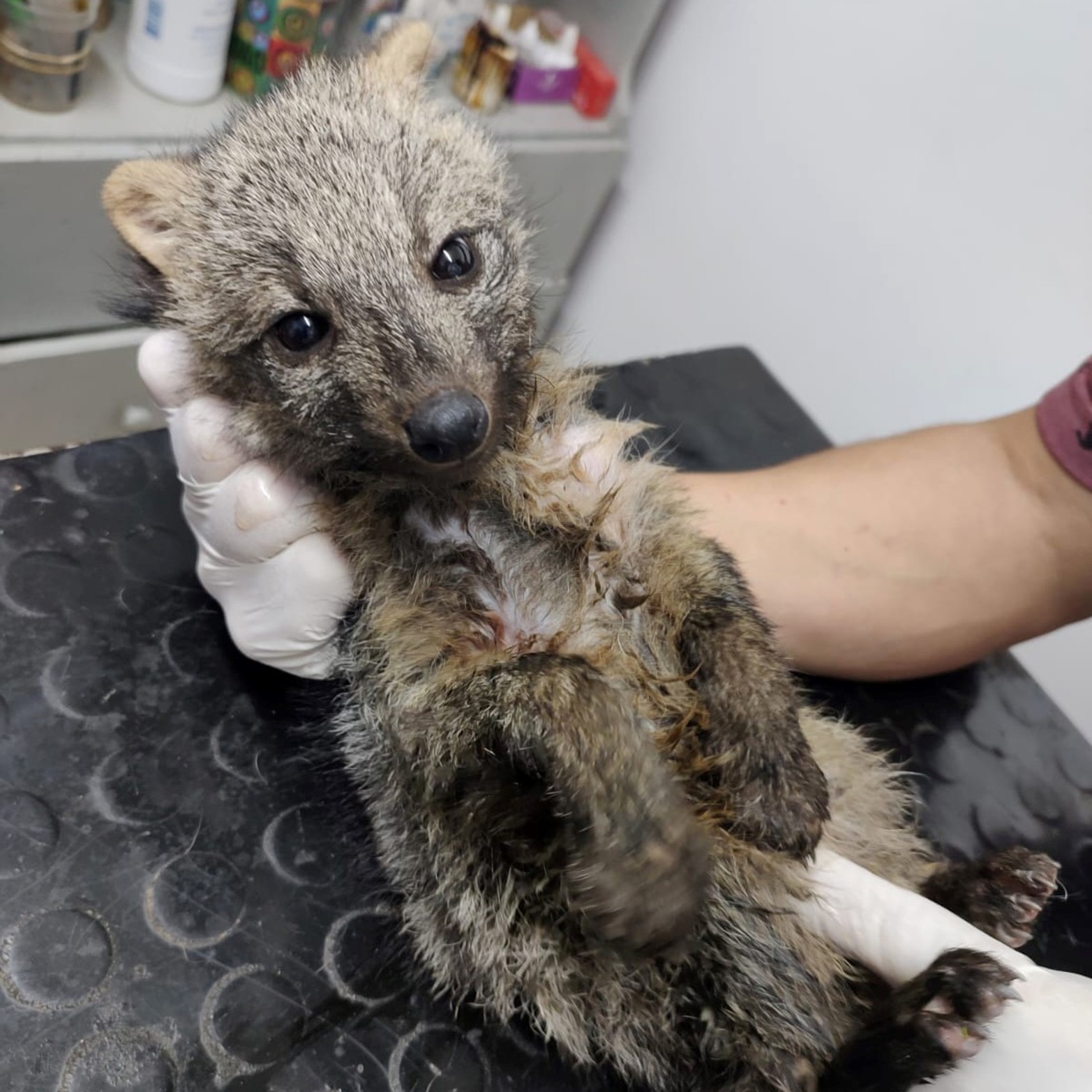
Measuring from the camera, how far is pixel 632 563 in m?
1.36

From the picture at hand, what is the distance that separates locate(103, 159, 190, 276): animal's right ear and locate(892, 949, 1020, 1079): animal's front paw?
1435 mm

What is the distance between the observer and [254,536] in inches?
52.1

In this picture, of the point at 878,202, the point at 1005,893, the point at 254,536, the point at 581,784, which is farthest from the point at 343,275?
the point at 878,202

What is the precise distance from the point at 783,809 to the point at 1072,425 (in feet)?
3.49

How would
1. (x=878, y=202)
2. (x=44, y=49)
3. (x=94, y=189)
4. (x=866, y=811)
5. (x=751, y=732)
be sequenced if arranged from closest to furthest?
(x=751, y=732) → (x=866, y=811) → (x=44, y=49) → (x=94, y=189) → (x=878, y=202)

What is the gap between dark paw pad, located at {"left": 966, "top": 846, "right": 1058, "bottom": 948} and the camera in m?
1.27

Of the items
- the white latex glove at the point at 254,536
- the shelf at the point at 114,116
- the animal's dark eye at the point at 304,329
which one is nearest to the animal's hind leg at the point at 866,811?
the white latex glove at the point at 254,536

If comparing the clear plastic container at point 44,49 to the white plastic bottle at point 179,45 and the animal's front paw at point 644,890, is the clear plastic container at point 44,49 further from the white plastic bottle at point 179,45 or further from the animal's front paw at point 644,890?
the animal's front paw at point 644,890

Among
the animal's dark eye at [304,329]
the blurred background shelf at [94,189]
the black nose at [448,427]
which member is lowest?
the blurred background shelf at [94,189]

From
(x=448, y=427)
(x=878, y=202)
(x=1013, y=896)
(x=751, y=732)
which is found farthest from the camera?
(x=878, y=202)

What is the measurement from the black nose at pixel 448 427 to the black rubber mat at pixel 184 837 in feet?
1.85

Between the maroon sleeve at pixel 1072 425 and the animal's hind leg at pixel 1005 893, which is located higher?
the maroon sleeve at pixel 1072 425

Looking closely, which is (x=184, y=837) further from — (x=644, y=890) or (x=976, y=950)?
(x=976, y=950)

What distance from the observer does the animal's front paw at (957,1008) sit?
1.00 meters
